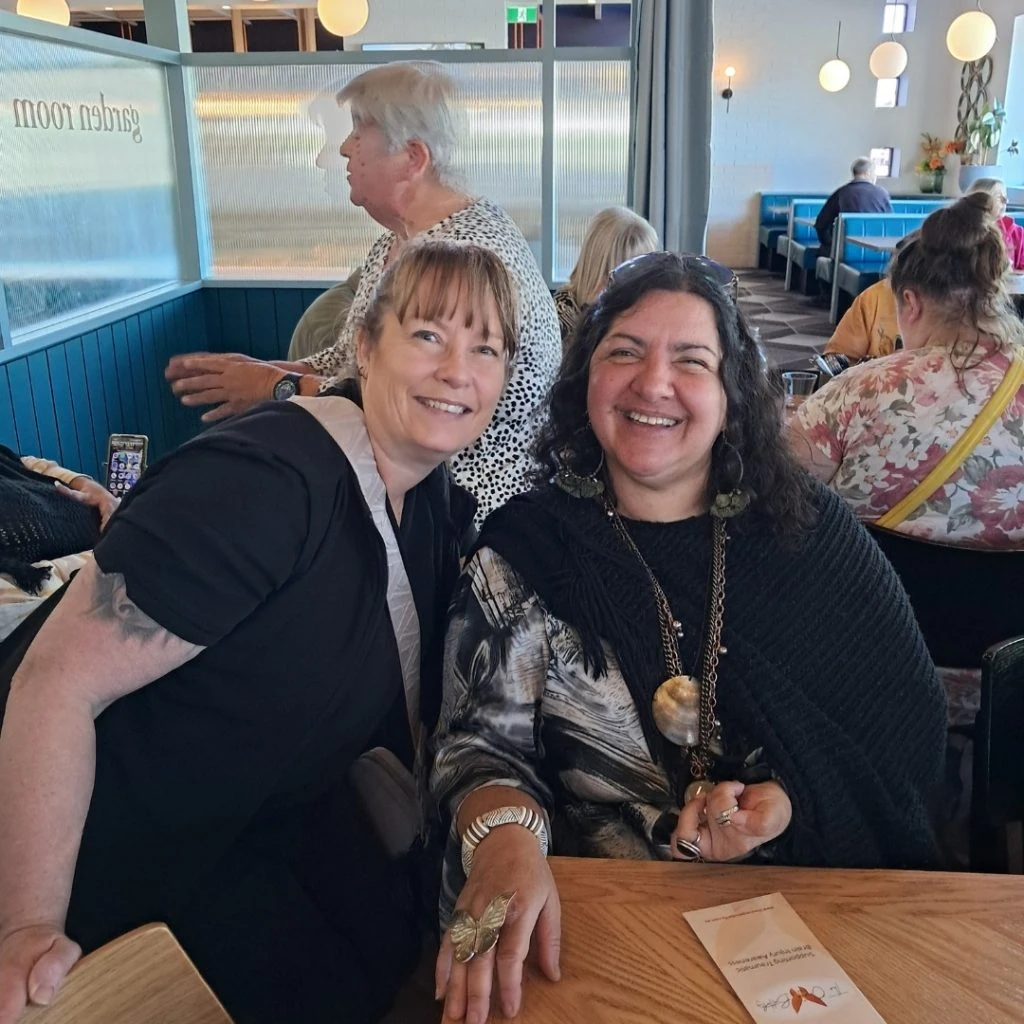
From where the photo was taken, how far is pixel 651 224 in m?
3.92

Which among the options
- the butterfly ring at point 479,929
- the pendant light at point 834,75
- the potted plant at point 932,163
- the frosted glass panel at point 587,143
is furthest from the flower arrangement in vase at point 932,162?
the butterfly ring at point 479,929

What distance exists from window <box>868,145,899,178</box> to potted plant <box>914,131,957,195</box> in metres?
0.29

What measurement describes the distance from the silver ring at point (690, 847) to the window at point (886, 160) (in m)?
13.4

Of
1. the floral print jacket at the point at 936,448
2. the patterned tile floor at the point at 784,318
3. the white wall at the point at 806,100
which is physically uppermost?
the white wall at the point at 806,100

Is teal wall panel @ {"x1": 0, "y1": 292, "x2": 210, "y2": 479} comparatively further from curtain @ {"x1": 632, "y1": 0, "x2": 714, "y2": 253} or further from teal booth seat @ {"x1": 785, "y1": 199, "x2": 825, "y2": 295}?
teal booth seat @ {"x1": 785, "y1": 199, "x2": 825, "y2": 295}

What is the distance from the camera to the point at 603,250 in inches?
137

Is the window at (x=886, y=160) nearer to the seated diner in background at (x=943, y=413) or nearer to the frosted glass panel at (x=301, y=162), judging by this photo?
the frosted glass panel at (x=301, y=162)

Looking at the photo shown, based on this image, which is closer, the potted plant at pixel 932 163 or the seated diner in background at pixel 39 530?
the seated diner in background at pixel 39 530

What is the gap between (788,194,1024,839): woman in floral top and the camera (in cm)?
194

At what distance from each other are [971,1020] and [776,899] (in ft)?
0.72

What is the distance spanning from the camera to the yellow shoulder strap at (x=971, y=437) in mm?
1927

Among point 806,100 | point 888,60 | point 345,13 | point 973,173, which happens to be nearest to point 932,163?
point 888,60

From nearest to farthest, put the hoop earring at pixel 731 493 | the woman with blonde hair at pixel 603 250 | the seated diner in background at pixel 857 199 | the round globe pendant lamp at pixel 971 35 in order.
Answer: the hoop earring at pixel 731 493 → the woman with blonde hair at pixel 603 250 → the seated diner in background at pixel 857 199 → the round globe pendant lamp at pixel 971 35

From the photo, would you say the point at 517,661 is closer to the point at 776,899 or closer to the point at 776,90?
the point at 776,899
